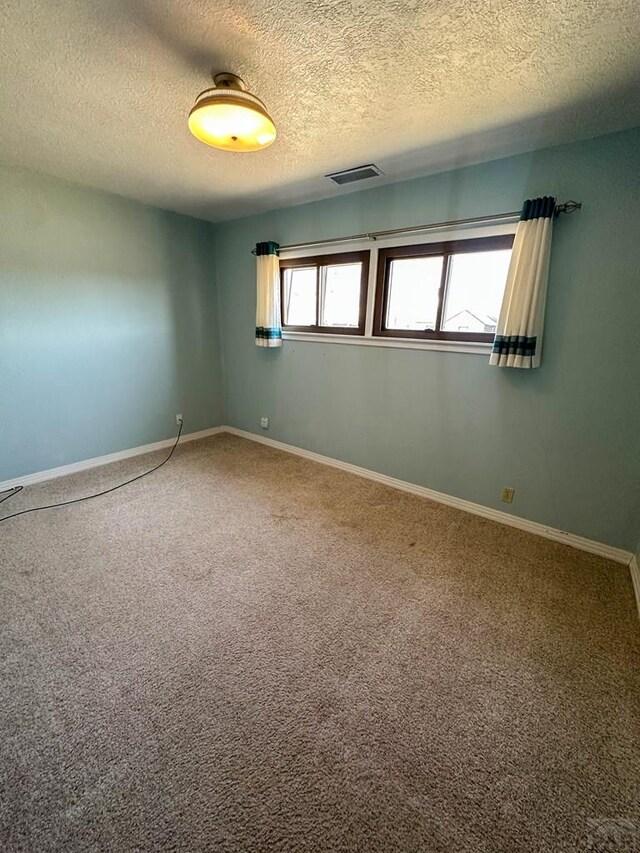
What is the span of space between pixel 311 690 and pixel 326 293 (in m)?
2.99

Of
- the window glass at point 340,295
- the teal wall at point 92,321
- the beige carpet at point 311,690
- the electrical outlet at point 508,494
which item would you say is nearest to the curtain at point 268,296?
the window glass at point 340,295

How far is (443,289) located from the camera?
2.48m

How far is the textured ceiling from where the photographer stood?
1.19 m

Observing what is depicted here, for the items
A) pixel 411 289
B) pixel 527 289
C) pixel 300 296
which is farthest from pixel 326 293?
pixel 527 289

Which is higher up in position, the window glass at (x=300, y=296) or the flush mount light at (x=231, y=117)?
→ the flush mount light at (x=231, y=117)

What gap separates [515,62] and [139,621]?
2.95m

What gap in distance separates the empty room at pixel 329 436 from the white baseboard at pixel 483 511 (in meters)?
0.03

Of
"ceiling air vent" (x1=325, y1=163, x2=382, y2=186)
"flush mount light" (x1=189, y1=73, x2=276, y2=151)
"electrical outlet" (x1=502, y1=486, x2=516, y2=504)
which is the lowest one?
"electrical outlet" (x1=502, y1=486, x2=516, y2=504)

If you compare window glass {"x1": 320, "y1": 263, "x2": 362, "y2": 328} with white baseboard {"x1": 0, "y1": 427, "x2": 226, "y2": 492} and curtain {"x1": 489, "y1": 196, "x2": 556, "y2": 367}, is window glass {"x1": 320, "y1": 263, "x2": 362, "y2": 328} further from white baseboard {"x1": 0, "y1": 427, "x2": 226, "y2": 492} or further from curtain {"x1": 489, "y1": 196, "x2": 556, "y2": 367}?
white baseboard {"x1": 0, "y1": 427, "x2": 226, "y2": 492}

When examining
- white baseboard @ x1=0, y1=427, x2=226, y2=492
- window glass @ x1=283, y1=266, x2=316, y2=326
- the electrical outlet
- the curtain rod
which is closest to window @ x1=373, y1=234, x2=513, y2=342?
the curtain rod

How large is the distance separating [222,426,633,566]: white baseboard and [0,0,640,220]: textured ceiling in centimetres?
235

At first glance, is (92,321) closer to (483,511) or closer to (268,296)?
(268,296)

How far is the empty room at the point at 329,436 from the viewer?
Result: 1.05 m

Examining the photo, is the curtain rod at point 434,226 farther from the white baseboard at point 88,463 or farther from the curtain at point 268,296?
the white baseboard at point 88,463
